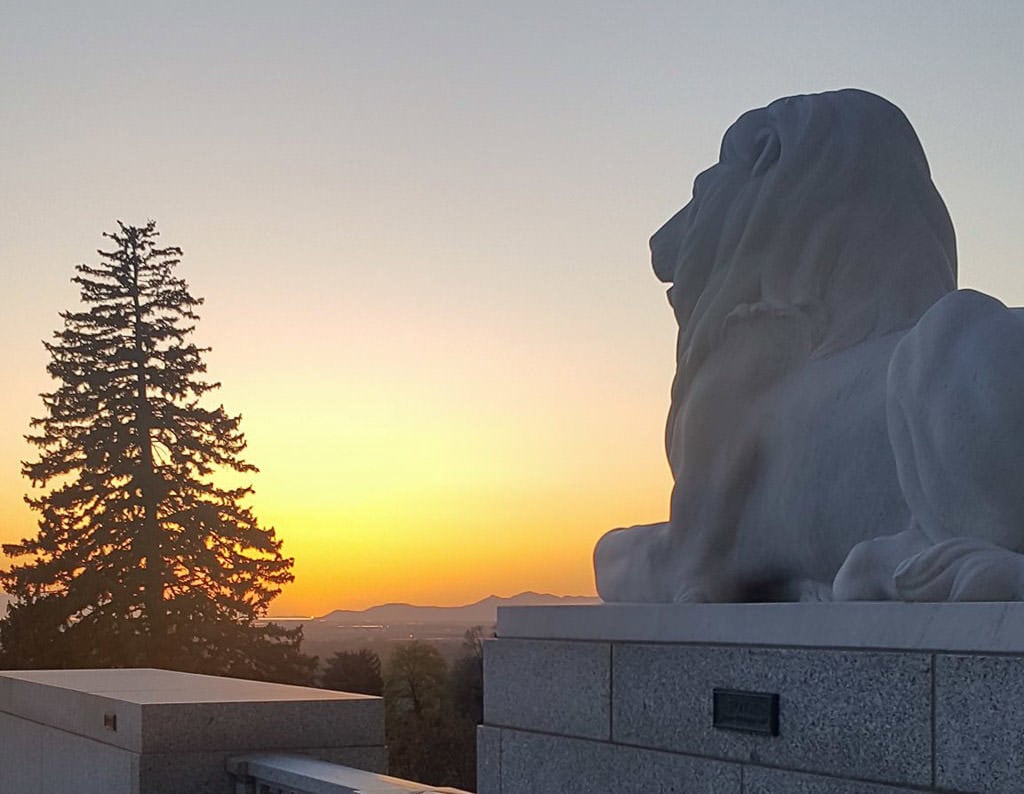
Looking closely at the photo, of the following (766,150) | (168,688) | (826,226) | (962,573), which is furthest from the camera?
(168,688)

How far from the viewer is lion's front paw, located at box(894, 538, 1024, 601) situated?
383cm

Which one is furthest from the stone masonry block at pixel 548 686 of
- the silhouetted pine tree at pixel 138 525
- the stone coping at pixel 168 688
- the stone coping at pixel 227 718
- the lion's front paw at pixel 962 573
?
the silhouetted pine tree at pixel 138 525

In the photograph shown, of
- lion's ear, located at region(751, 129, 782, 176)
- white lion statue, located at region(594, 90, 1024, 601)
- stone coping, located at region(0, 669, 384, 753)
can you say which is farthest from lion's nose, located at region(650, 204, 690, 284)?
stone coping, located at region(0, 669, 384, 753)

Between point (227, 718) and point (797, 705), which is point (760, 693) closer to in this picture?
point (797, 705)

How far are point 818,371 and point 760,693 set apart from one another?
1.18 meters

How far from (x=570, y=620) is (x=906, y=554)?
1.48m

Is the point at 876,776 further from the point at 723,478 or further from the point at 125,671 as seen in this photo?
the point at 125,671

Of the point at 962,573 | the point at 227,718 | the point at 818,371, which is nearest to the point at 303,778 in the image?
the point at 227,718

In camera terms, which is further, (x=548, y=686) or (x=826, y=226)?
(x=548, y=686)

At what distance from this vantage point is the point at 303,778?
283 inches

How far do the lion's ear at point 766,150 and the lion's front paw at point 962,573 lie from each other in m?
1.78

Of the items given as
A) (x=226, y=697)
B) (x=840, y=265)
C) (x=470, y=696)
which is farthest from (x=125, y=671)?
(x=470, y=696)

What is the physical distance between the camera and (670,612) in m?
4.84

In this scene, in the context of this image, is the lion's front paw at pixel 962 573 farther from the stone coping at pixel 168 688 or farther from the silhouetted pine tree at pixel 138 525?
the silhouetted pine tree at pixel 138 525
